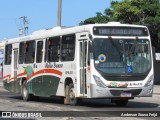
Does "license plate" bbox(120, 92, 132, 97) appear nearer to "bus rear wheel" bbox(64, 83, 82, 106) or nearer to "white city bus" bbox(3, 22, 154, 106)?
"white city bus" bbox(3, 22, 154, 106)

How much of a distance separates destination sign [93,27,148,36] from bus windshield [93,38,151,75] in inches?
10.5

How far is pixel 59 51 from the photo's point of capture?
20.8m

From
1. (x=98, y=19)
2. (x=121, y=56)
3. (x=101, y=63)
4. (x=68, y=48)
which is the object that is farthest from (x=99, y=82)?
(x=98, y=19)

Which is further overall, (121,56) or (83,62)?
(83,62)

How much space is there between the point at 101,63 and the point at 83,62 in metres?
0.93

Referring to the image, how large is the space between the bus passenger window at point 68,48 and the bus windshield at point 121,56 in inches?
64.9

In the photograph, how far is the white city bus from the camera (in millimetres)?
18203

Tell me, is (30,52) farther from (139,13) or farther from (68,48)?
(139,13)

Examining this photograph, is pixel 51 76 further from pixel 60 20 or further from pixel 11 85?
pixel 60 20

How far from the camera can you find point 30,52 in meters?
24.0

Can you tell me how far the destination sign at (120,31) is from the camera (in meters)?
18.6

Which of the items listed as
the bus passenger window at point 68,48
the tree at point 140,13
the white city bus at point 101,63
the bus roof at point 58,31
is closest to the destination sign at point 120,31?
the white city bus at point 101,63

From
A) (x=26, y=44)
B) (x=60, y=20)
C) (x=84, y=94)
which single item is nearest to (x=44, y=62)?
(x=26, y=44)

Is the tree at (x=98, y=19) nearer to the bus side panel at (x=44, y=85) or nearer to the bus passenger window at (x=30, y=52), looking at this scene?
the bus passenger window at (x=30, y=52)
